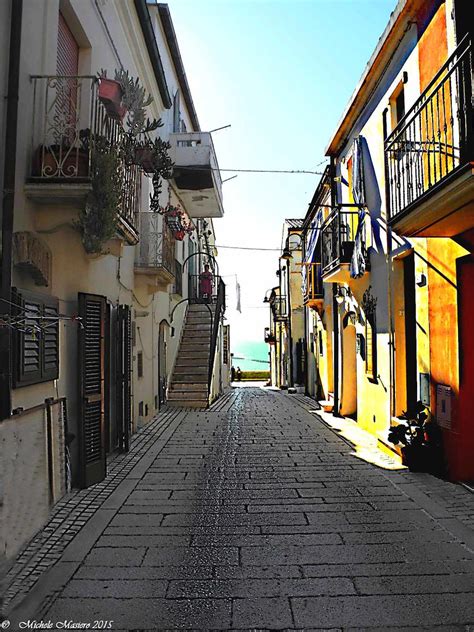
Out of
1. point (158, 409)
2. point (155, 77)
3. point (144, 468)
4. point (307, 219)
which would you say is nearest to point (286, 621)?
point (144, 468)

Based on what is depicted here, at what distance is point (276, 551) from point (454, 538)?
169cm

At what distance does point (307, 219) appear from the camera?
19.6 meters

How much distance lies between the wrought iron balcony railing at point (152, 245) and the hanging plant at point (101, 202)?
193 inches

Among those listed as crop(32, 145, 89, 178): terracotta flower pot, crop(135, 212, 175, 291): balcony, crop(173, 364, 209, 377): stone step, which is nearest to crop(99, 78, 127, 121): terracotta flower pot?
crop(32, 145, 89, 178): terracotta flower pot

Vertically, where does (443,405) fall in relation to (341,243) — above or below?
below

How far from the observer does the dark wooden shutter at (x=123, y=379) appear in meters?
9.04

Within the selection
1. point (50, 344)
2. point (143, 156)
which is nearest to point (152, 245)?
point (143, 156)

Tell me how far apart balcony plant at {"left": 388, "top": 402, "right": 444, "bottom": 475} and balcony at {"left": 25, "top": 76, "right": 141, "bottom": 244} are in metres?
4.71

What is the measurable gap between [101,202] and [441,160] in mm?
3902

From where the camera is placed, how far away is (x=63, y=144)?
610 centimetres

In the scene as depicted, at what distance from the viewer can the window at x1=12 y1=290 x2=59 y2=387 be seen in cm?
526

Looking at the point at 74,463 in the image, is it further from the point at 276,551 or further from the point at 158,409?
the point at 158,409

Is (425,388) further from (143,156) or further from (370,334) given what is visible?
(143,156)

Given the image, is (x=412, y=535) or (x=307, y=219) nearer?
(x=412, y=535)
